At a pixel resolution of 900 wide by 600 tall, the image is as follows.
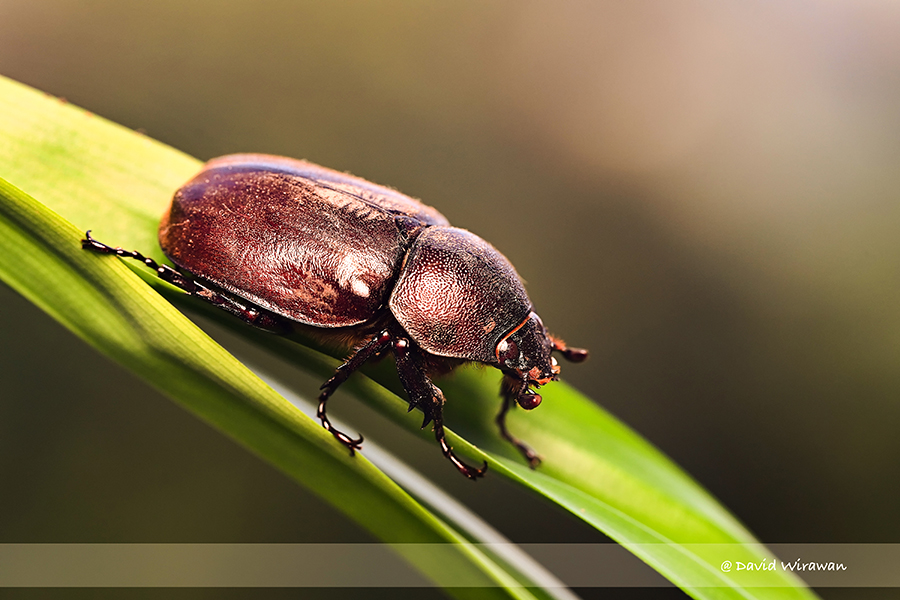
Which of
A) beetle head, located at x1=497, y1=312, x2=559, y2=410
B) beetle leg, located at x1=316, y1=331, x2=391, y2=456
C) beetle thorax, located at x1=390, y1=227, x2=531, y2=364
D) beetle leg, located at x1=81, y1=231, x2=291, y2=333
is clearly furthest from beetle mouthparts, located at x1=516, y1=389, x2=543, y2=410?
beetle leg, located at x1=81, y1=231, x2=291, y2=333

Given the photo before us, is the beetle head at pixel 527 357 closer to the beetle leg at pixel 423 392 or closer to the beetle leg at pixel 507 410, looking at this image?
the beetle leg at pixel 507 410

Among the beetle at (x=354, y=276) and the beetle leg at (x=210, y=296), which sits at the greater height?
the beetle at (x=354, y=276)

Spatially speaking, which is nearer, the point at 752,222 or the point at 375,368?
the point at 375,368

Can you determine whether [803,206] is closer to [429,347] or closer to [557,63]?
[557,63]

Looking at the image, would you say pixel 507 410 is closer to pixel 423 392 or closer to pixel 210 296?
pixel 423 392

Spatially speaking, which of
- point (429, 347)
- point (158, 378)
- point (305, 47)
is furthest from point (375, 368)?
point (305, 47)

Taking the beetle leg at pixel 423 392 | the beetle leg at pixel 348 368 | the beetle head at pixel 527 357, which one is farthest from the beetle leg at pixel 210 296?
the beetle head at pixel 527 357

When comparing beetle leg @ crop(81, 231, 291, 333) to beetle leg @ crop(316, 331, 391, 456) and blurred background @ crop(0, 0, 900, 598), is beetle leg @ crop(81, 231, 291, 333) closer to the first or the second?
beetle leg @ crop(316, 331, 391, 456)
